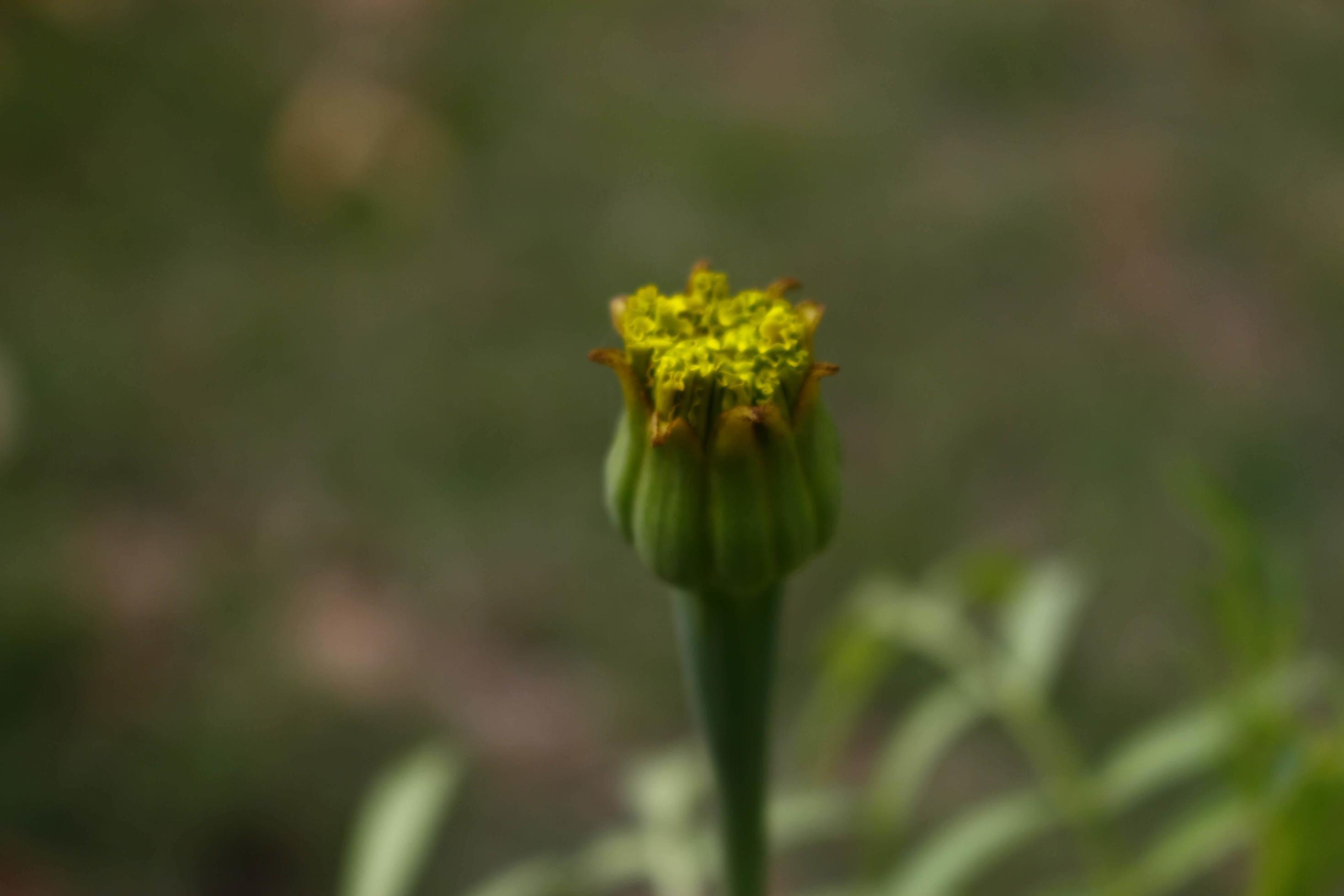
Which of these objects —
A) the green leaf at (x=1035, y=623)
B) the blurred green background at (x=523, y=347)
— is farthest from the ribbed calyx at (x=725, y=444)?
the blurred green background at (x=523, y=347)

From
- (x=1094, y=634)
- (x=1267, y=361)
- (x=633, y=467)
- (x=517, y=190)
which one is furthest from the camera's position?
(x=517, y=190)

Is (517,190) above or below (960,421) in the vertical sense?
above

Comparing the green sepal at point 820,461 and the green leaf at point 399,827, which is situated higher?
the green leaf at point 399,827

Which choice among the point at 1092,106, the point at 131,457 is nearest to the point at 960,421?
the point at 1092,106

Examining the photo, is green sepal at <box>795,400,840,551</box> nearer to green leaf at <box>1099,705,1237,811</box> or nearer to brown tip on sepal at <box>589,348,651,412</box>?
brown tip on sepal at <box>589,348,651,412</box>

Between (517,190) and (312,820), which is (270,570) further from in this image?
(517,190)

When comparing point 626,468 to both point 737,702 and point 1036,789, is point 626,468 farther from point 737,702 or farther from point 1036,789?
point 1036,789

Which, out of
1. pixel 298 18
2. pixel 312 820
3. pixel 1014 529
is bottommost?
pixel 312 820

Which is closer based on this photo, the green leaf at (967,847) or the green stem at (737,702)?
the green stem at (737,702)

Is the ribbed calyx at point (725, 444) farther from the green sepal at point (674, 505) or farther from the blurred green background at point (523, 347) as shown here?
the blurred green background at point (523, 347)
